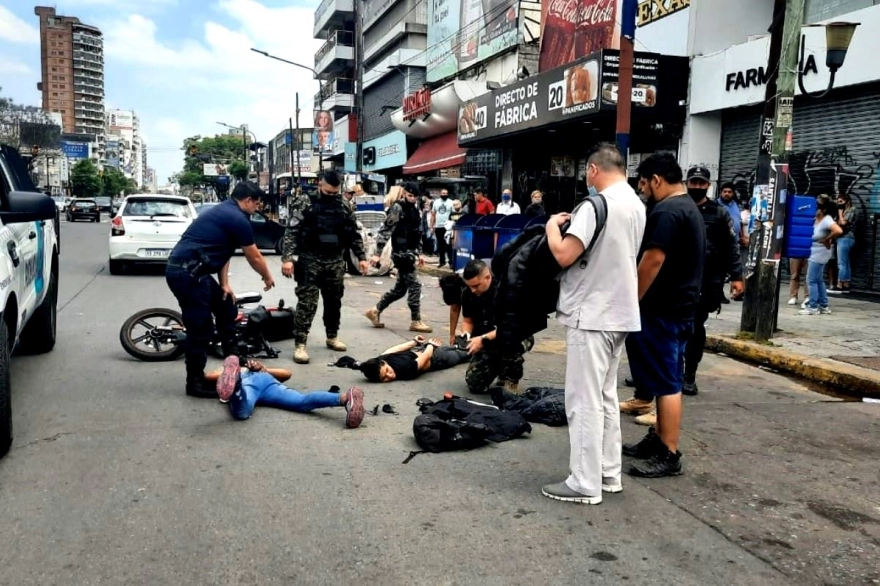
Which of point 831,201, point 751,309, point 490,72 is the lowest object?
point 751,309

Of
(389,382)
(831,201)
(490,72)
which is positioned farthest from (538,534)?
(490,72)

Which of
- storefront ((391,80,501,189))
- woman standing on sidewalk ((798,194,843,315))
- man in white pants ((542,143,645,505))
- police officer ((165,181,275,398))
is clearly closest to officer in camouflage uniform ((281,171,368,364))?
police officer ((165,181,275,398))

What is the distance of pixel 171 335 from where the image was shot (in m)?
7.58

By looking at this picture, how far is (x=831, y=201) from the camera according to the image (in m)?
11.8

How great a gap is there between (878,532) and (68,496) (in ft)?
13.5

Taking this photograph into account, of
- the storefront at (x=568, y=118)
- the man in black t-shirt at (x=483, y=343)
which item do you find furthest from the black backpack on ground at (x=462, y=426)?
the storefront at (x=568, y=118)

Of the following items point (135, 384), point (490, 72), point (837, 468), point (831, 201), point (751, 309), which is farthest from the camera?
point (490, 72)

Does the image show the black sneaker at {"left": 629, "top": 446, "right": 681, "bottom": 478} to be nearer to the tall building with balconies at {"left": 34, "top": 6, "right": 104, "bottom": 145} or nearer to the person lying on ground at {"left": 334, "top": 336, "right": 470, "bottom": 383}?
the person lying on ground at {"left": 334, "top": 336, "right": 470, "bottom": 383}

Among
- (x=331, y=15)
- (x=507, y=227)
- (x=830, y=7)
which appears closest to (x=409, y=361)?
(x=507, y=227)

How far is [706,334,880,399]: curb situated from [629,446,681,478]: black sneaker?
356cm

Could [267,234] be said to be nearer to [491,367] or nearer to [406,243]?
[406,243]

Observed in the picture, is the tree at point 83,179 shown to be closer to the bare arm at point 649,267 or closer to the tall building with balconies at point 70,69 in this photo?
the tall building with balconies at point 70,69

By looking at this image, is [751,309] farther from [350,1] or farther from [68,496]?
[350,1]

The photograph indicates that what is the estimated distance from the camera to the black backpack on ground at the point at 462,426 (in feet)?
16.1
